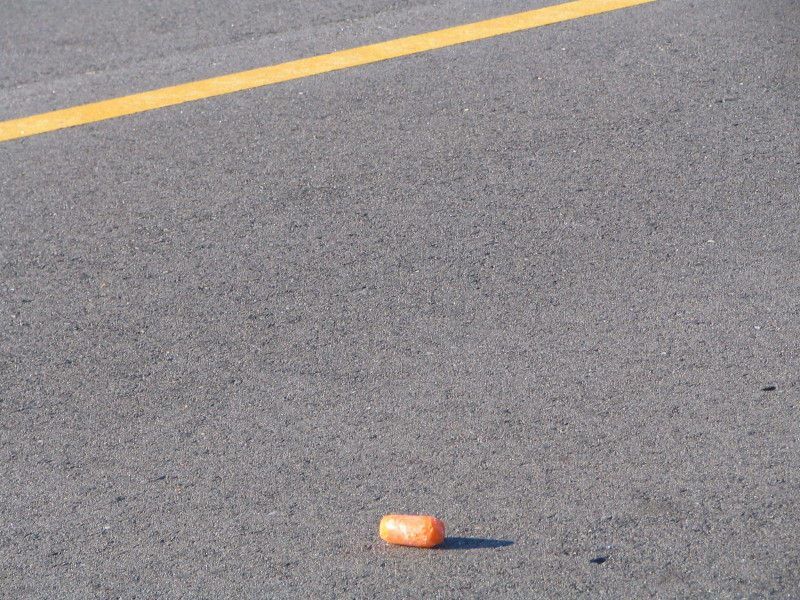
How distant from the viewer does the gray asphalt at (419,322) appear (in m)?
2.96

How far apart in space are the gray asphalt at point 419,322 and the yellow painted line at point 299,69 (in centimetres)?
12

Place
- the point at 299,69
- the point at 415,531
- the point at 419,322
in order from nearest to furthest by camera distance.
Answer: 1. the point at 415,531
2. the point at 419,322
3. the point at 299,69

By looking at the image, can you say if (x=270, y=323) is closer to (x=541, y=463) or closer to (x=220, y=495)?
(x=220, y=495)

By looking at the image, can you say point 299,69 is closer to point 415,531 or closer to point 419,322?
point 419,322

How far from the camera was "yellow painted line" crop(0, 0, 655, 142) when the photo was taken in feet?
19.1

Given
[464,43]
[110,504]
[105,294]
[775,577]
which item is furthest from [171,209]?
[775,577]

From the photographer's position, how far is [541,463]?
322 cm

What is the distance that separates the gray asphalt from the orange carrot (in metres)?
0.05

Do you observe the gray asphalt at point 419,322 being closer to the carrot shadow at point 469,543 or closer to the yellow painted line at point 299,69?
the carrot shadow at point 469,543

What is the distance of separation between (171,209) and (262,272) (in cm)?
79

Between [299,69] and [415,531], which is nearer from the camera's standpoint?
[415,531]

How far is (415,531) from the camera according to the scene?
291 centimetres

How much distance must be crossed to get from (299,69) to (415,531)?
3.97m

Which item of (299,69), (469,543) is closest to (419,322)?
(469,543)
